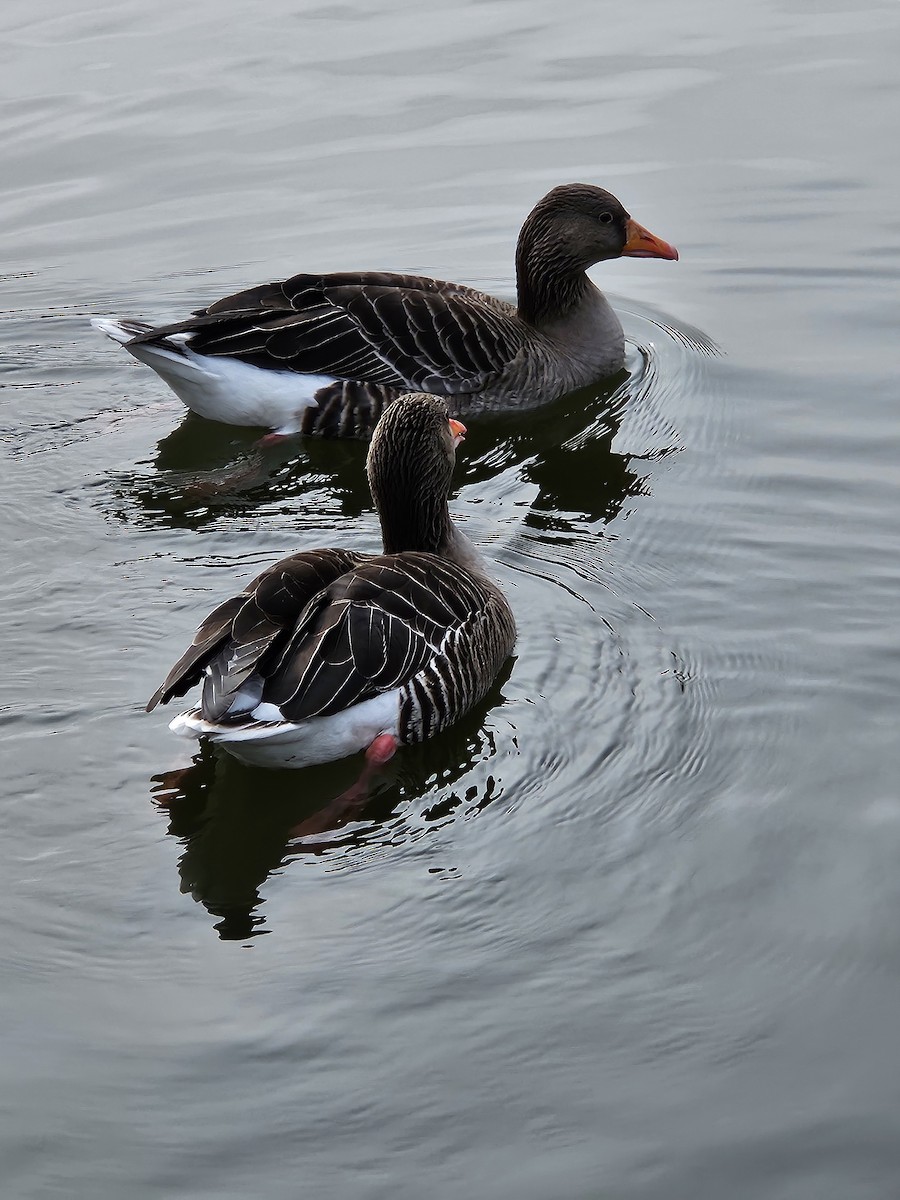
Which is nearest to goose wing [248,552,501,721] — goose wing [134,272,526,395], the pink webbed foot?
the pink webbed foot

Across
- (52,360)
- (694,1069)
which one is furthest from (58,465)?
(694,1069)

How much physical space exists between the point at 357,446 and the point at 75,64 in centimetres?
822

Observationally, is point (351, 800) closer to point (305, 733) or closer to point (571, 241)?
point (305, 733)

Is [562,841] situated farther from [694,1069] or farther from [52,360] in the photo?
[52,360]

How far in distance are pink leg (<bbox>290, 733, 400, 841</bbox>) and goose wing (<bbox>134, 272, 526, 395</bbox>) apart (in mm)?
4083

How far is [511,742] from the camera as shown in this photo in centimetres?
664

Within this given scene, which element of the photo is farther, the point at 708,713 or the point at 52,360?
the point at 52,360

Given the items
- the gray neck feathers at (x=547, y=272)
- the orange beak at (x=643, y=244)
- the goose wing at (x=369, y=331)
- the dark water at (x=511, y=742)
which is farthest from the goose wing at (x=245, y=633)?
the orange beak at (x=643, y=244)

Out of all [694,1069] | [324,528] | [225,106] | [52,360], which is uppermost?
[225,106]

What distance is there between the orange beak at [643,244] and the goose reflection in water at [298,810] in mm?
5024

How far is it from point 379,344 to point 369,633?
411cm

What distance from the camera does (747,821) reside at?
5.99 m

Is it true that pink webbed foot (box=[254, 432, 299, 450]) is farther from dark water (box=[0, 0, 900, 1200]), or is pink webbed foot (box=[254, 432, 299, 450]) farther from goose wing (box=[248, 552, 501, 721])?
goose wing (box=[248, 552, 501, 721])

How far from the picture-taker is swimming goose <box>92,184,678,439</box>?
385 inches
